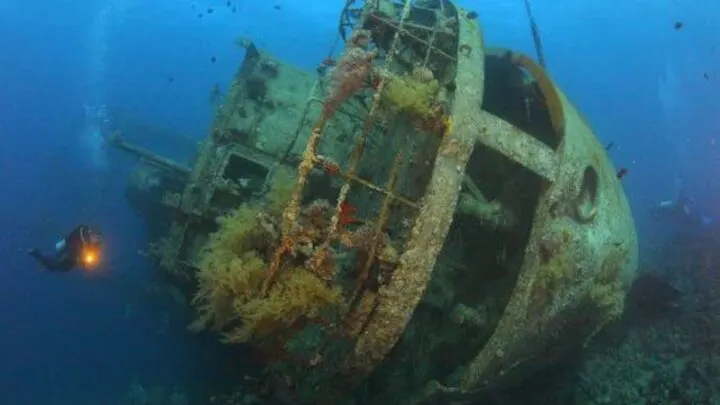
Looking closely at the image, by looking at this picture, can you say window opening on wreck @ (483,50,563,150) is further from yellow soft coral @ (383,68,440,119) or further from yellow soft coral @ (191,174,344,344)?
yellow soft coral @ (191,174,344,344)

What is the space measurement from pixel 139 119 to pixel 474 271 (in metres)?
16.2

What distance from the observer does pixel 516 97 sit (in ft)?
24.6

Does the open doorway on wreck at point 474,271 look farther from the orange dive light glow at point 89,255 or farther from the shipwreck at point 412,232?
the orange dive light glow at point 89,255

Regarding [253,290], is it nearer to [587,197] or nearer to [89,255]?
[587,197]

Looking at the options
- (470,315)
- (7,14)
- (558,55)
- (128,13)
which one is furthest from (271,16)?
(470,315)

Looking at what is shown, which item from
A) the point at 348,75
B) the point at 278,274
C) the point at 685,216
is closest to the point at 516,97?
the point at 348,75

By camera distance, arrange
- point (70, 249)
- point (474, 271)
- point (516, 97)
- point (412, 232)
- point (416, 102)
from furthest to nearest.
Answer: point (70, 249)
point (516, 97)
point (474, 271)
point (416, 102)
point (412, 232)

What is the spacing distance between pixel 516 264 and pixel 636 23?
46093 millimetres

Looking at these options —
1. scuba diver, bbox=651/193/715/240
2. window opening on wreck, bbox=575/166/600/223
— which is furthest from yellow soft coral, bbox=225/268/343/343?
scuba diver, bbox=651/193/715/240

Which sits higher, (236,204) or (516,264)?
(516,264)

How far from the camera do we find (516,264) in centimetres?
572

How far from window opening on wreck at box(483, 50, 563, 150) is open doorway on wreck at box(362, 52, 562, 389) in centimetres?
153

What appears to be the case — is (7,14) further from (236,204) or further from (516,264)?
(516,264)

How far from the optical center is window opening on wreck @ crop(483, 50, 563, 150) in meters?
7.27
